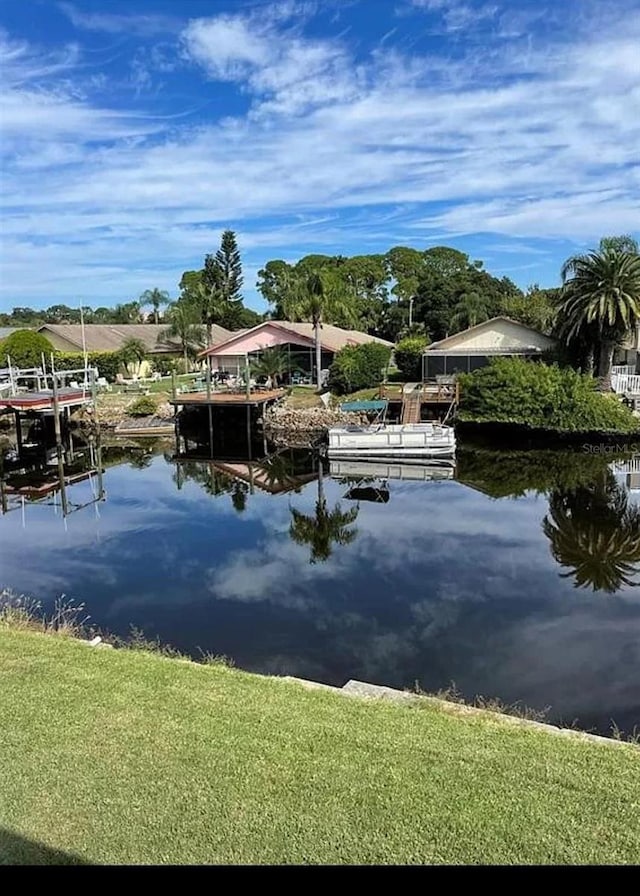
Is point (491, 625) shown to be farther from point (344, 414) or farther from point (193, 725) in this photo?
point (344, 414)

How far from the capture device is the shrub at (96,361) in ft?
159

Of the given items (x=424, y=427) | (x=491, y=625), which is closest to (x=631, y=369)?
(x=424, y=427)

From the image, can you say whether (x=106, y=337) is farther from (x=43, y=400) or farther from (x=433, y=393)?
(x=433, y=393)

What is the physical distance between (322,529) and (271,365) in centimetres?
2389

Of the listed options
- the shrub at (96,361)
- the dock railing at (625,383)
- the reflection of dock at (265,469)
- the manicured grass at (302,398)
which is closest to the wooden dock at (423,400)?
the manicured grass at (302,398)

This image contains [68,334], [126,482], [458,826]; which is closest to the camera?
[458,826]

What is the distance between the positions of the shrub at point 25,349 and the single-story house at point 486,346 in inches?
1055

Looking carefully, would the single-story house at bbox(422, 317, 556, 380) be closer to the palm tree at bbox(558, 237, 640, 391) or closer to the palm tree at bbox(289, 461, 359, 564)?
the palm tree at bbox(558, 237, 640, 391)

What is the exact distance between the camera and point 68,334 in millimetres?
53656

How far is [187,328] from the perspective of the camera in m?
55.2

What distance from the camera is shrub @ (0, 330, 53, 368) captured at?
46.1 m
